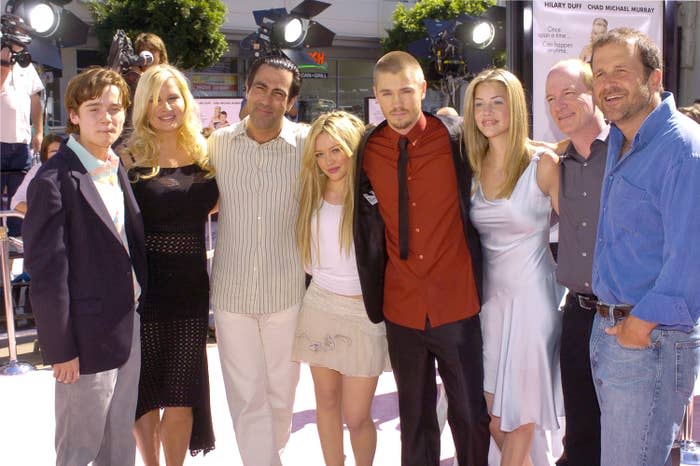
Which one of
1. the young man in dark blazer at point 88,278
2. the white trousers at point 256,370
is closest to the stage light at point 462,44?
the white trousers at point 256,370

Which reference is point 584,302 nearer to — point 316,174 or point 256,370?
point 316,174

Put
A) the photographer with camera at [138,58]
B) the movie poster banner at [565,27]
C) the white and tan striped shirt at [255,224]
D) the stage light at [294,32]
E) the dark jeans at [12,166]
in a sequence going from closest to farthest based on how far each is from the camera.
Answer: the white and tan striped shirt at [255,224], the movie poster banner at [565,27], the photographer with camera at [138,58], the dark jeans at [12,166], the stage light at [294,32]

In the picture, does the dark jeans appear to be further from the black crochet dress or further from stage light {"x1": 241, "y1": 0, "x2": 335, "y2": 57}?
the black crochet dress

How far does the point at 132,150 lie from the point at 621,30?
6.27ft

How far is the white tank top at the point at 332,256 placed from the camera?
299 centimetres

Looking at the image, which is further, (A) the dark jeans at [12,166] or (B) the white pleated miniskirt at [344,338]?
(A) the dark jeans at [12,166]

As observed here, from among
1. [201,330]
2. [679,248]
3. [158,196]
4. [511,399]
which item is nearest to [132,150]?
[158,196]

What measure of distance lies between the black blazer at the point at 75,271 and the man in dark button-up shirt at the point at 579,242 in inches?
63.5

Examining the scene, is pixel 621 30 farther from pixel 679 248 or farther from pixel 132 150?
pixel 132 150

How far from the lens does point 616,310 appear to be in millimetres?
2248

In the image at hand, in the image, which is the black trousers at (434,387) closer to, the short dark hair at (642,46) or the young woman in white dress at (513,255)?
the young woman in white dress at (513,255)

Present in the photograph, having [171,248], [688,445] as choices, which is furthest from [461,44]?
[171,248]

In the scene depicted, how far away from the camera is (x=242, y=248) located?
121 inches

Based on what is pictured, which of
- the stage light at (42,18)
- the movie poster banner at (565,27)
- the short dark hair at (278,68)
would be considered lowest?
the short dark hair at (278,68)
